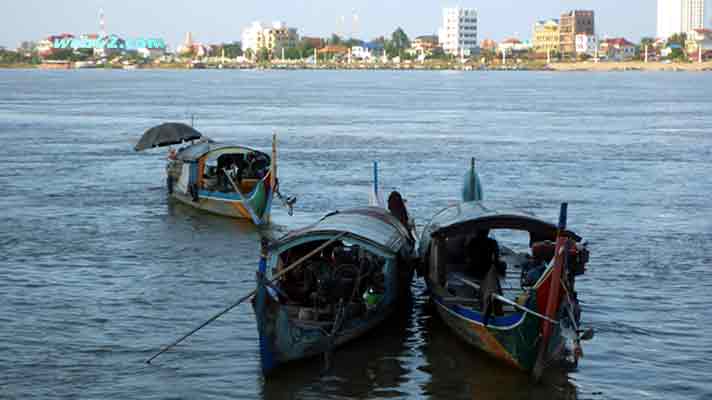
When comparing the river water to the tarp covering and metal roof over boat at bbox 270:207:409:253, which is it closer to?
metal roof over boat at bbox 270:207:409:253

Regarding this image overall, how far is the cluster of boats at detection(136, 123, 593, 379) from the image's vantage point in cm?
1533

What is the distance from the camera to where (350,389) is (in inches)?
627

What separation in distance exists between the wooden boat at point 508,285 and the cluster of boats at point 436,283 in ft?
0.07

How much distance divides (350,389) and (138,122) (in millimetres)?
53798

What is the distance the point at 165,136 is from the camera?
1378 inches

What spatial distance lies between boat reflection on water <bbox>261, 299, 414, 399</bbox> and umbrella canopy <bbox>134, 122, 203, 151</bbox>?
18.2 m

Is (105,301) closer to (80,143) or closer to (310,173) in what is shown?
(310,173)

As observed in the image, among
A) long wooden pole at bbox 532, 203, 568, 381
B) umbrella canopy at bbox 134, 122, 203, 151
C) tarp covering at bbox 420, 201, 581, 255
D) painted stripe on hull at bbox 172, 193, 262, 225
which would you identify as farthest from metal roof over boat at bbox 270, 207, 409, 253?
umbrella canopy at bbox 134, 122, 203, 151

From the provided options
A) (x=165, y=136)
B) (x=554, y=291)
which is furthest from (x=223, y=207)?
(x=554, y=291)

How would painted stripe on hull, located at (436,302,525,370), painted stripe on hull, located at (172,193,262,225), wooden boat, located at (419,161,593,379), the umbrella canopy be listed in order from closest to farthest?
wooden boat, located at (419,161,593,379), painted stripe on hull, located at (436,302,525,370), painted stripe on hull, located at (172,193,262,225), the umbrella canopy

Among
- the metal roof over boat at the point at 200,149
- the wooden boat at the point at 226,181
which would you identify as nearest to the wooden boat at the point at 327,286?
the wooden boat at the point at 226,181

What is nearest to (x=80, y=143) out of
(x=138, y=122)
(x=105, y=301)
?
(x=138, y=122)

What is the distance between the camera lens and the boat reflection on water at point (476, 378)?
15.7 meters

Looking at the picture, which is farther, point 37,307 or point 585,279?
point 585,279
